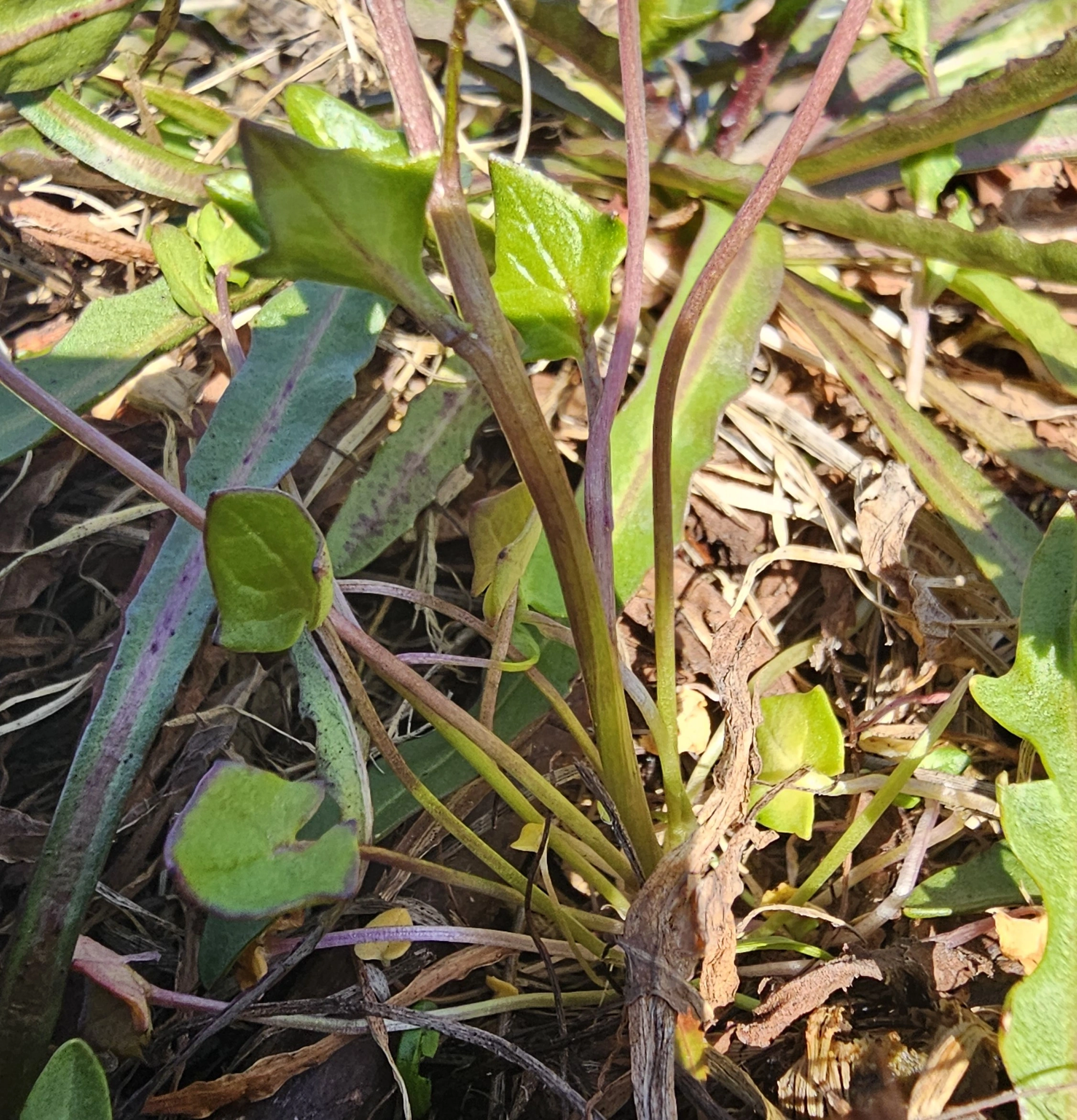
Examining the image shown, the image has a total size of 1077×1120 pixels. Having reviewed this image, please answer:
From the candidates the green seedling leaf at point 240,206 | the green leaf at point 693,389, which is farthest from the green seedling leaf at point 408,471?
the green seedling leaf at point 240,206

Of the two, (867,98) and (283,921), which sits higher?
(867,98)

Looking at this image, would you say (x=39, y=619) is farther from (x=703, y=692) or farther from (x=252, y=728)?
(x=703, y=692)

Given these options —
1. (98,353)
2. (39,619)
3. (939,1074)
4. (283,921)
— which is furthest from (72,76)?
(939,1074)

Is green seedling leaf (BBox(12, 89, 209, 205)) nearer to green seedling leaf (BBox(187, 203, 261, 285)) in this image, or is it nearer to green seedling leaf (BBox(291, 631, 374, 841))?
green seedling leaf (BBox(187, 203, 261, 285))

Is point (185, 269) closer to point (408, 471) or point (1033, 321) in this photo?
point (408, 471)

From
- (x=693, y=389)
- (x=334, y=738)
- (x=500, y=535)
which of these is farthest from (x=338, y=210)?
(x=693, y=389)

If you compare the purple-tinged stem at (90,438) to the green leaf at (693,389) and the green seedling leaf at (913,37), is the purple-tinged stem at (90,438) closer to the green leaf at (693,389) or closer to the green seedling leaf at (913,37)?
the green leaf at (693,389)
